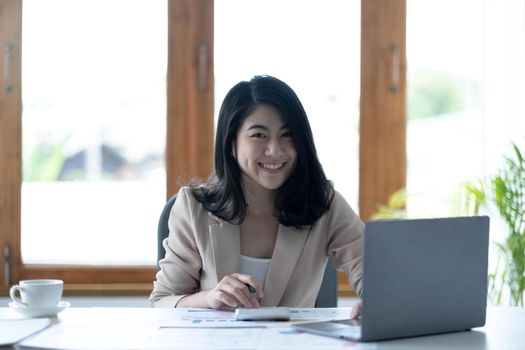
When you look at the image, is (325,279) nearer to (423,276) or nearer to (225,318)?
(225,318)

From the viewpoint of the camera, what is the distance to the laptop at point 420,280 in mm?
1341

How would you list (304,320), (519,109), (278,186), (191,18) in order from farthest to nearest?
(191,18)
(519,109)
(278,186)
(304,320)

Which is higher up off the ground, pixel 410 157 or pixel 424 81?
pixel 424 81

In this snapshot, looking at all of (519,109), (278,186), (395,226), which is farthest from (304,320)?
(519,109)

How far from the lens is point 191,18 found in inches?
127

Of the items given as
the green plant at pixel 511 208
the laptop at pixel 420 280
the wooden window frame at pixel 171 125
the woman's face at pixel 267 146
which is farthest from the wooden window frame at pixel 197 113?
the laptop at pixel 420 280

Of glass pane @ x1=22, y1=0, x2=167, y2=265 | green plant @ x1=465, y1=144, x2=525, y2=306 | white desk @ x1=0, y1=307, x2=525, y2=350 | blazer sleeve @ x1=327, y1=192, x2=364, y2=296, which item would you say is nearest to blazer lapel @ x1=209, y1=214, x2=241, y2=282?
blazer sleeve @ x1=327, y1=192, x2=364, y2=296

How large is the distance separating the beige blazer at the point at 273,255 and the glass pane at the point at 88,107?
1264 mm

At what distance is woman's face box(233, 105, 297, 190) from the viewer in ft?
6.63

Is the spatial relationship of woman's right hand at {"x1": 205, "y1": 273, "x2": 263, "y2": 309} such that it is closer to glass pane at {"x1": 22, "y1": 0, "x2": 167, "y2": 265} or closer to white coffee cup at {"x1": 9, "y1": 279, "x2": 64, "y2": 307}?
white coffee cup at {"x1": 9, "y1": 279, "x2": 64, "y2": 307}

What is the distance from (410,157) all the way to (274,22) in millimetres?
812

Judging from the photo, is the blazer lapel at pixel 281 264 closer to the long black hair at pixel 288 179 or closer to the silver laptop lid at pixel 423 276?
the long black hair at pixel 288 179

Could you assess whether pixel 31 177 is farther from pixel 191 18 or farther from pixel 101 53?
pixel 191 18

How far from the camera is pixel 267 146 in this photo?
2.03m
